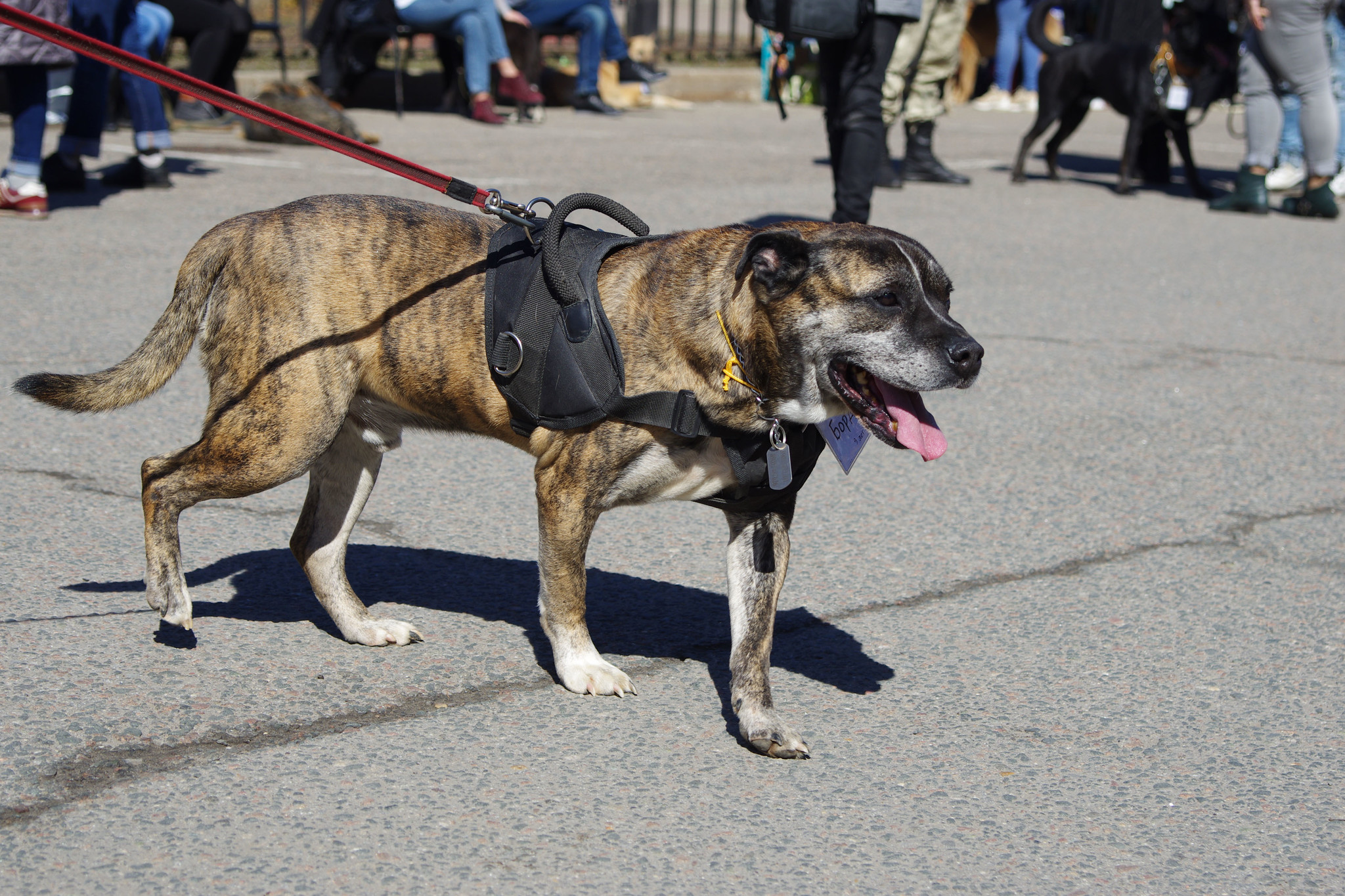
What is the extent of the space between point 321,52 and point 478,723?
43.2 feet

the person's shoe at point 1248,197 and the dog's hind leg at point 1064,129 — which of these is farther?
the dog's hind leg at point 1064,129

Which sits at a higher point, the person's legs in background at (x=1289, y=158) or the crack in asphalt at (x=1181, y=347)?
the person's legs in background at (x=1289, y=158)

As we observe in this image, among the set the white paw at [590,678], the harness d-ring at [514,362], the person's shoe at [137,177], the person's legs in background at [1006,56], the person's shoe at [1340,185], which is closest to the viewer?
the harness d-ring at [514,362]

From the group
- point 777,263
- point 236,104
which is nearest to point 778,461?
point 777,263

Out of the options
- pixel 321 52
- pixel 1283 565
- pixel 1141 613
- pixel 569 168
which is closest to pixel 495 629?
pixel 1141 613

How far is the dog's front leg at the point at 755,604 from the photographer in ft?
10.6

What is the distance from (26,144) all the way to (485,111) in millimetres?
7141

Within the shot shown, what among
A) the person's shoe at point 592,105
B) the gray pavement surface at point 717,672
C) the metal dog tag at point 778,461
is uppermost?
the metal dog tag at point 778,461

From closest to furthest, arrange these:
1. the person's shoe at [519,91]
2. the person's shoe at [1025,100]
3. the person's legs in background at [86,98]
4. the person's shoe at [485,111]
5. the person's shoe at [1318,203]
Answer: the person's legs in background at [86,98]
the person's shoe at [1318,203]
the person's shoe at [485,111]
the person's shoe at [519,91]
the person's shoe at [1025,100]

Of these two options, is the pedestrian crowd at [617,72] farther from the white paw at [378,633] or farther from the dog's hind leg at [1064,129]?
the white paw at [378,633]

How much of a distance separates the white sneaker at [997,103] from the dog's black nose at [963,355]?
18116 mm

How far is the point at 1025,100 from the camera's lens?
67.1 ft

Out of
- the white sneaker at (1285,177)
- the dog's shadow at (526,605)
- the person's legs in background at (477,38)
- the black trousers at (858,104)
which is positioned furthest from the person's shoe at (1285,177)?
the dog's shadow at (526,605)

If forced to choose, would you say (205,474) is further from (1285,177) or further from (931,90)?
(1285,177)
